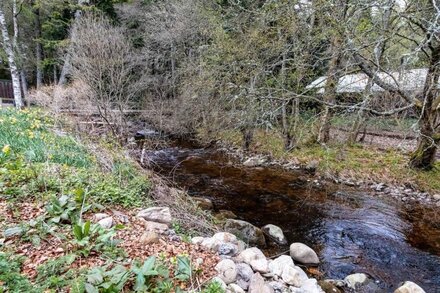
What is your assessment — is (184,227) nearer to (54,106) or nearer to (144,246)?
(144,246)

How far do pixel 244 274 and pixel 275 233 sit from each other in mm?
2242

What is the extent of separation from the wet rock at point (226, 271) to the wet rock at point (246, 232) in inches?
73.8

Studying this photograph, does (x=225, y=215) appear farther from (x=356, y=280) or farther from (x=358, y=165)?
(x=358, y=165)

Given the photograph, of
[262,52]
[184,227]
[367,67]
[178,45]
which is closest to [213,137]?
[262,52]

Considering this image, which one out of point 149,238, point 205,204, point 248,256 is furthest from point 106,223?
point 205,204

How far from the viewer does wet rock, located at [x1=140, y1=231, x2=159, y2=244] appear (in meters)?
2.56

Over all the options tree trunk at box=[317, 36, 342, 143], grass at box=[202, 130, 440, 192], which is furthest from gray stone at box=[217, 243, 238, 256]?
tree trunk at box=[317, 36, 342, 143]

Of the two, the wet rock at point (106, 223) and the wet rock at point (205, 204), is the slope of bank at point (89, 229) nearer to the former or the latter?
the wet rock at point (106, 223)

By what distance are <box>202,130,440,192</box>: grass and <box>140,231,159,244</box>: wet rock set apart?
14.6 ft

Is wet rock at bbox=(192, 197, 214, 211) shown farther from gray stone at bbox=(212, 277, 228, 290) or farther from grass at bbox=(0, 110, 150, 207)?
gray stone at bbox=(212, 277, 228, 290)

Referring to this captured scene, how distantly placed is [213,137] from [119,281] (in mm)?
10293

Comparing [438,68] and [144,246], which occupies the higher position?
[438,68]

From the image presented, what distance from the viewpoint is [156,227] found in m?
2.99

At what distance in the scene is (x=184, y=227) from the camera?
11.6ft
